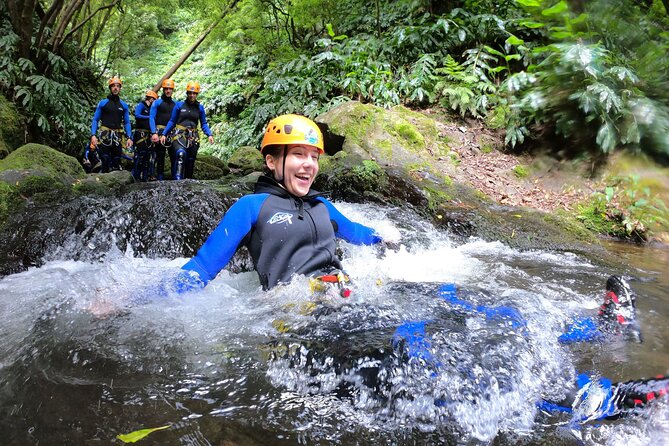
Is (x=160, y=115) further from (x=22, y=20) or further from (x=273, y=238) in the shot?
(x=273, y=238)

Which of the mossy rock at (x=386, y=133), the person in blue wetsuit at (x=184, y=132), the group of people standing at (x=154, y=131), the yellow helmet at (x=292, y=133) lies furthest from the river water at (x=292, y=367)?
the group of people standing at (x=154, y=131)

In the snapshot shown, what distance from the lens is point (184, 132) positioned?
794cm

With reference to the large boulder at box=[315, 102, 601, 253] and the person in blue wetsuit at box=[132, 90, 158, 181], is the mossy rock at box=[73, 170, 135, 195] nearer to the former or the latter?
the person in blue wetsuit at box=[132, 90, 158, 181]

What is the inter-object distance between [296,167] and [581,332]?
2.08 metres

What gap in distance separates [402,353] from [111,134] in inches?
341

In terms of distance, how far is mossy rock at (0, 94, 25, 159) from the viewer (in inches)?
329

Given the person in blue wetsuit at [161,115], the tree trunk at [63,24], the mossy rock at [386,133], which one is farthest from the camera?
the tree trunk at [63,24]

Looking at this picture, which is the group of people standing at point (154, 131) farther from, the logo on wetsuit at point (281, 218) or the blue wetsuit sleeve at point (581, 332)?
the blue wetsuit sleeve at point (581, 332)

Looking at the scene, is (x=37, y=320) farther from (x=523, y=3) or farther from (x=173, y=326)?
(x=523, y=3)

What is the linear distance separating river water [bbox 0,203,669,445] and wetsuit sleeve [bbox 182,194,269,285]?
0.62 ft

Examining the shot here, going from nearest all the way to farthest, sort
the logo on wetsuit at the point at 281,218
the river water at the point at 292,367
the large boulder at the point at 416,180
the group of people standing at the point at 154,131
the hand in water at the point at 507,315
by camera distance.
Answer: the river water at the point at 292,367 < the hand in water at the point at 507,315 < the logo on wetsuit at the point at 281,218 < the large boulder at the point at 416,180 < the group of people standing at the point at 154,131

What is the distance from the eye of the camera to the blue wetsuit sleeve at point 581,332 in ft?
8.10

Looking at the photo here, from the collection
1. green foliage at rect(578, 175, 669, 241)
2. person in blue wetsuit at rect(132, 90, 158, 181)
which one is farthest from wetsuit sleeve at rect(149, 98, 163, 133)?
green foliage at rect(578, 175, 669, 241)

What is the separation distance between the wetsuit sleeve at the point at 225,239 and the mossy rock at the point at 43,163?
4971 millimetres
